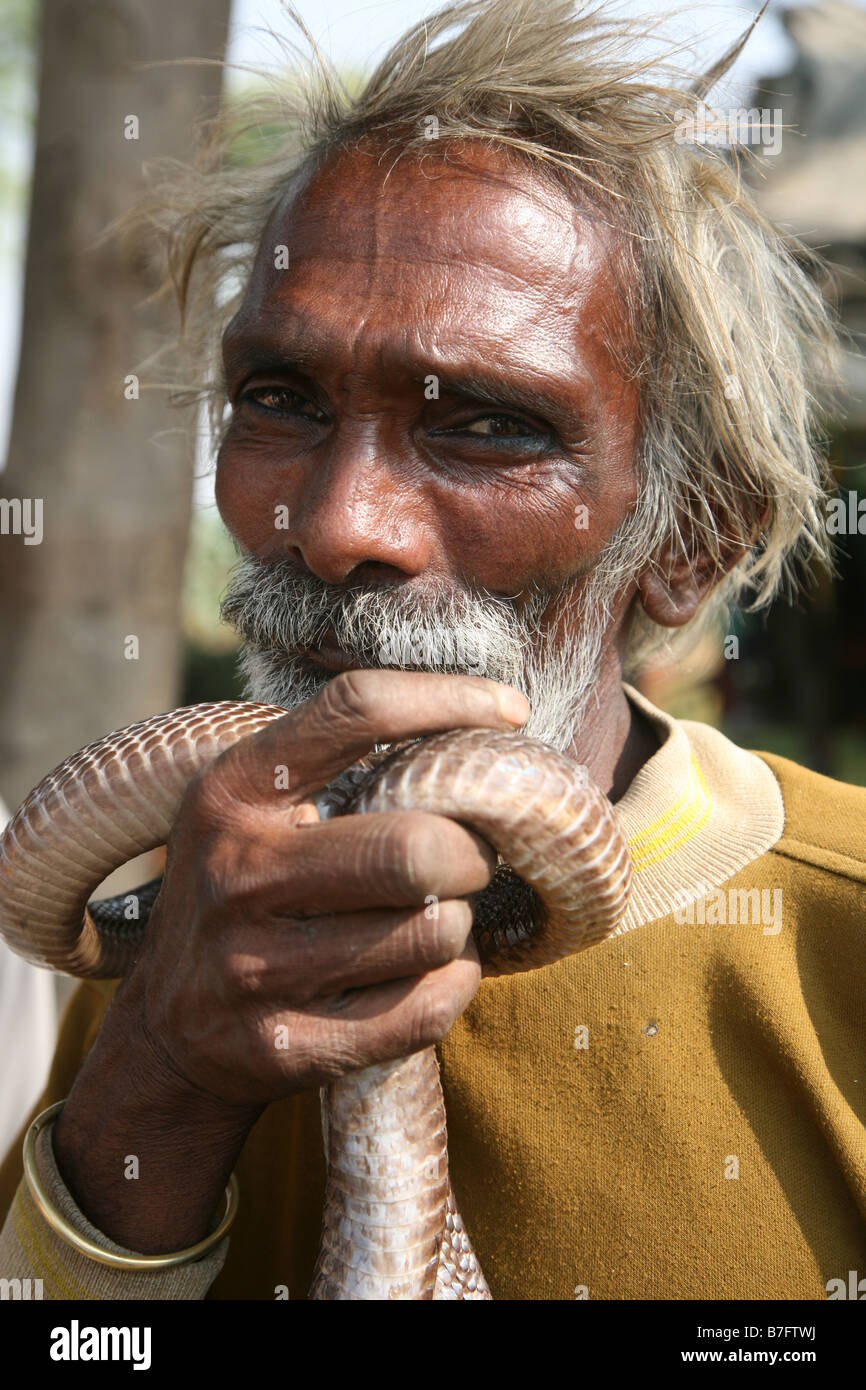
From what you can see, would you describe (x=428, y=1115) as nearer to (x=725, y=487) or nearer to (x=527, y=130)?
(x=725, y=487)

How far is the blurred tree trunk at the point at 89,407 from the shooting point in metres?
5.58

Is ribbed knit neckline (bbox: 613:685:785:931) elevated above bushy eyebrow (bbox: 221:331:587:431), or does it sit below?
below

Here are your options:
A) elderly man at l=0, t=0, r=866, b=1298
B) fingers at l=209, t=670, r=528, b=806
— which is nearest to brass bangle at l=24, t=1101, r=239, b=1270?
elderly man at l=0, t=0, r=866, b=1298

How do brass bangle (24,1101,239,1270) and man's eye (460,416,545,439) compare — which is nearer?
brass bangle (24,1101,239,1270)

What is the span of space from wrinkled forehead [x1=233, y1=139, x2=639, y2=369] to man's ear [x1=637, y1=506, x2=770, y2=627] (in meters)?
0.51

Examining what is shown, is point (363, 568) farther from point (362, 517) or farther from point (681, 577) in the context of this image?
point (681, 577)

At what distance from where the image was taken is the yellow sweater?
204 centimetres

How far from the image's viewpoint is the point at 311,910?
60.6 inches

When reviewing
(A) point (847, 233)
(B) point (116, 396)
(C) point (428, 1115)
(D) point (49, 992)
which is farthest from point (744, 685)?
(C) point (428, 1115)

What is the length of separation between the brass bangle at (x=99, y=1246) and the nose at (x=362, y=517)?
1064 mm

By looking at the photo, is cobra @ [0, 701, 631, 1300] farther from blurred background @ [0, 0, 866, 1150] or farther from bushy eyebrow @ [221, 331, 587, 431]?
blurred background @ [0, 0, 866, 1150]

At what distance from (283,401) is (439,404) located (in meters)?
0.39

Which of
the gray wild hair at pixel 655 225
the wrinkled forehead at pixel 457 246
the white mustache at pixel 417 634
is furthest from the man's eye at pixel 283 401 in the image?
the gray wild hair at pixel 655 225

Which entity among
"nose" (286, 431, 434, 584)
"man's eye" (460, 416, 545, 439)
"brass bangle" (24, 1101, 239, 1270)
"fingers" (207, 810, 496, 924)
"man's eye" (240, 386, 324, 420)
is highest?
"man's eye" (240, 386, 324, 420)
